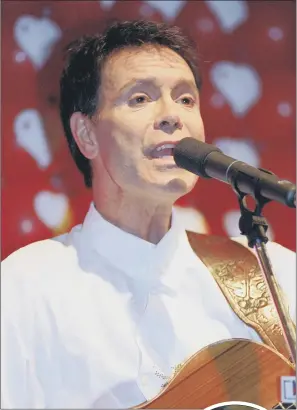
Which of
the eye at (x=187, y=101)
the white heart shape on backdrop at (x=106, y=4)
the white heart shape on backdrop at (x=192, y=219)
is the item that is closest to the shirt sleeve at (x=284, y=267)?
the white heart shape on backdrop at (x=192, y=219)

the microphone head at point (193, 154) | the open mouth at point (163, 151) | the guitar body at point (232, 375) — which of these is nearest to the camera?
the microphone head at point (193, 154)

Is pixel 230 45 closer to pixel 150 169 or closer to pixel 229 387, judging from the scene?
pixel 150 169

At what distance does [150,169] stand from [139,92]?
0.17 metres

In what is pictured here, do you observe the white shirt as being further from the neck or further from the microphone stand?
the microphone stand

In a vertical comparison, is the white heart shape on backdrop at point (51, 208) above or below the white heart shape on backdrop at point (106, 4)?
below

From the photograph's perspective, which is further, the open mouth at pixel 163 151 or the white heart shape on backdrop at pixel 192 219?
the white heart shape on backdrop at pixel 192 219

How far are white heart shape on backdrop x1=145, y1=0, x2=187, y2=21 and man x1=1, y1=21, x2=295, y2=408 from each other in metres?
0.05

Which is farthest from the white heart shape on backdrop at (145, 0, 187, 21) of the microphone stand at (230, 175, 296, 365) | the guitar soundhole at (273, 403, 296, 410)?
the guitar soundhole at (273, 403, 296, 410)

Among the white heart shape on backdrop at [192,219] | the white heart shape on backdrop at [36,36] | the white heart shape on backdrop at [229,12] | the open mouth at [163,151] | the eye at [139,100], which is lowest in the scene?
the white heart shape on backdrop at [192,219]

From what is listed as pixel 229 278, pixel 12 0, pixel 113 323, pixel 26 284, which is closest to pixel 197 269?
pixel 229 278

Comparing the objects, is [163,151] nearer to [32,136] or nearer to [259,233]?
[32,136]

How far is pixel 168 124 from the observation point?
5.01 feet

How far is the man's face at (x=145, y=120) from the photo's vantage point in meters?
1.53

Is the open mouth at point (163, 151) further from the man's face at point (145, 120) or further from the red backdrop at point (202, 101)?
the red backdrop at point (202, 101)
